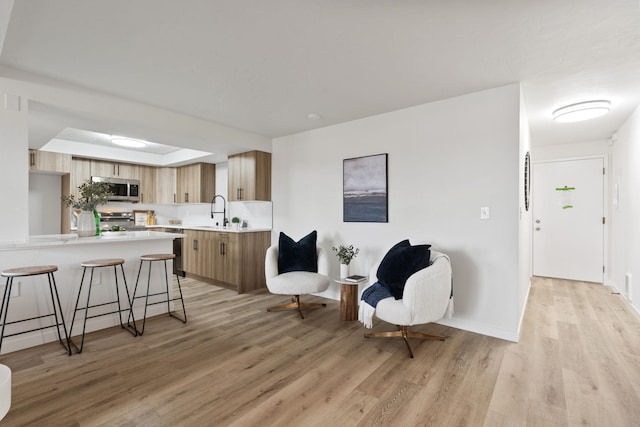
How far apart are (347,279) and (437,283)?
1.09 metres

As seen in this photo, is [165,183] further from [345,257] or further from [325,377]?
[325,377]

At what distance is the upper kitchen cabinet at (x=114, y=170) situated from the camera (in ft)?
18.7

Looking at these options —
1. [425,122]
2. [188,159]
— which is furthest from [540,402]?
[188,159]

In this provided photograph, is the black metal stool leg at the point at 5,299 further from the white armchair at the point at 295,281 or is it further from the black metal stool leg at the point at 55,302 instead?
the white armchair at the point at 295,281

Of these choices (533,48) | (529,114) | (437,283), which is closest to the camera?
(533,48)

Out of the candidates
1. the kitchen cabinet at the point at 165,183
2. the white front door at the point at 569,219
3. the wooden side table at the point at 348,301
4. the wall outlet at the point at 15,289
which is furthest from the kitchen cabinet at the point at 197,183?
the white front door at the point at 569,219

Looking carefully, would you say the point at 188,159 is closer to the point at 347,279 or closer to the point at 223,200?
the point at 223,200

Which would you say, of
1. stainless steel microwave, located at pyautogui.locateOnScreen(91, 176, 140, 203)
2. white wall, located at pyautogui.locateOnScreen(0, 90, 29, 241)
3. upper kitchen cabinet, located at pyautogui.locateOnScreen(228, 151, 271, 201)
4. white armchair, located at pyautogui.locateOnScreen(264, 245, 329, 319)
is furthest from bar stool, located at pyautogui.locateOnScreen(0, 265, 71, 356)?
stainless steel microwave, located at pyautogui.locateOnScreen(91, 176, 140, 203)

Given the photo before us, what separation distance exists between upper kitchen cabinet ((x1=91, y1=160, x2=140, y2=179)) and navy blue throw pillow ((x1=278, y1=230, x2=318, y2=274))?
4.15 meters

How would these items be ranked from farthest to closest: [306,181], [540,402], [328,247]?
[306,181] → [328,247] → [540,402]

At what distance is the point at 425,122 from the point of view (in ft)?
11.2

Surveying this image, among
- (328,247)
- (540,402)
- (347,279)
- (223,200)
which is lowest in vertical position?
(540,402)

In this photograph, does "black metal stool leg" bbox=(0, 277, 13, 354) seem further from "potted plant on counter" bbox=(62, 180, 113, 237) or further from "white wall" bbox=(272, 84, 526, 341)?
"white wall" bbox=(272, 84, 526, 341)

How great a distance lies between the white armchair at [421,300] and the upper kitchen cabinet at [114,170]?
18.6 feet
